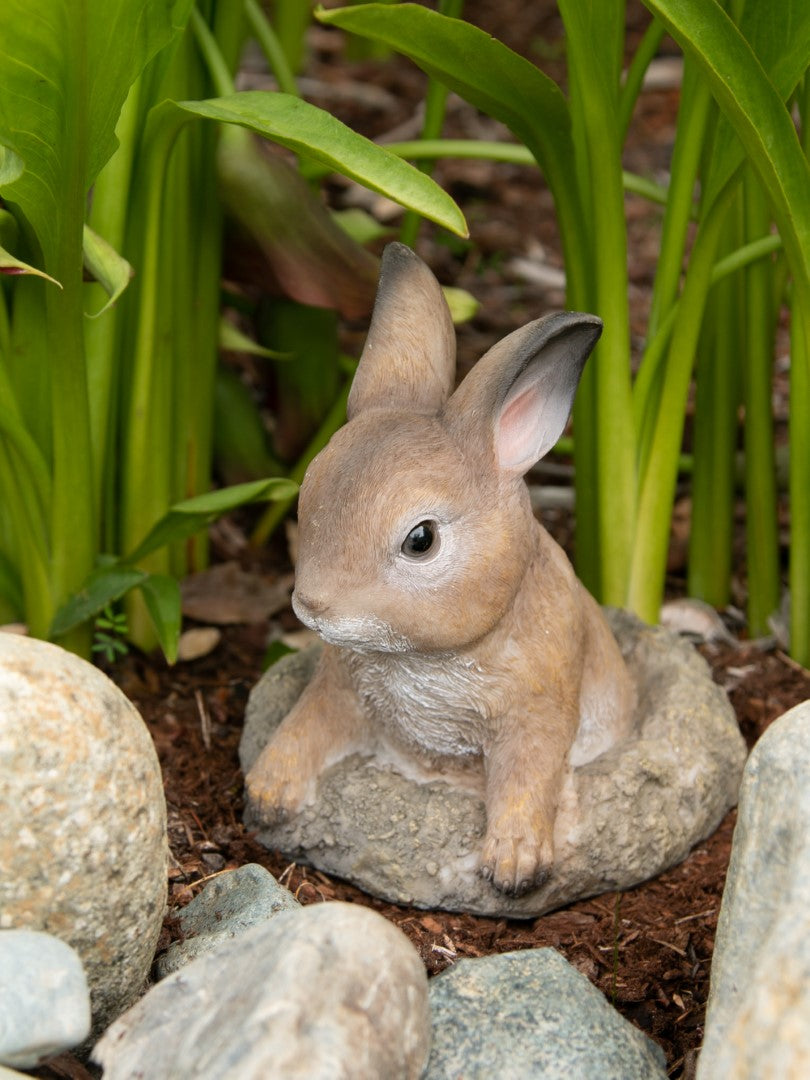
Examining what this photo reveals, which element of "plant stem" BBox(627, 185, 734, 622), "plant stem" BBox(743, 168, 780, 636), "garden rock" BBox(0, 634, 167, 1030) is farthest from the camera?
"plant stem" BBox(743, 168, 780, 636)

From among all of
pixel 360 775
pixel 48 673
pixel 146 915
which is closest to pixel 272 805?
pixel 360 775

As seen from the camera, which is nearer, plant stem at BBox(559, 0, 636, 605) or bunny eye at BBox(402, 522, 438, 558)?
bunny eye at BBox(402, 522, 438, 558)

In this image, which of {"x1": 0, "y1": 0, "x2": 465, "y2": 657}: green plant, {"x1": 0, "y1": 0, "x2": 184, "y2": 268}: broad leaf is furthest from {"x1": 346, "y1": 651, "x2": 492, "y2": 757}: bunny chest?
{"x1": 0, "y1": 0, "x2": 184, "y2": 268}: broad leaf

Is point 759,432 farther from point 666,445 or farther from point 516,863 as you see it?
point 516,863

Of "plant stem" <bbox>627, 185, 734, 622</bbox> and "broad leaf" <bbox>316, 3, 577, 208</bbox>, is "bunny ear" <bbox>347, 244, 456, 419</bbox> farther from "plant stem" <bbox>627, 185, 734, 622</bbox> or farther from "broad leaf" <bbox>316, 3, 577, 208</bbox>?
"plant stem" <bbox>627, 185, 734, 622</bbox>

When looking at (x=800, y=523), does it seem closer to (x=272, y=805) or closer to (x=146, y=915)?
(x=272, y=805)

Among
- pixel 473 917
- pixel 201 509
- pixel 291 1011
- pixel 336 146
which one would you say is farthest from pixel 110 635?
pixel 291 1011

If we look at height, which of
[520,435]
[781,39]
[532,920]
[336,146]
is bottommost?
[532,920]

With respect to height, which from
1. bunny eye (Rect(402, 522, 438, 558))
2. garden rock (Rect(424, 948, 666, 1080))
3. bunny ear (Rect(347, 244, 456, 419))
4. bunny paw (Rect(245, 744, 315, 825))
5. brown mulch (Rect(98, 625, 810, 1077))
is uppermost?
bunny ear (Rect(347, 244, 456, 419))
